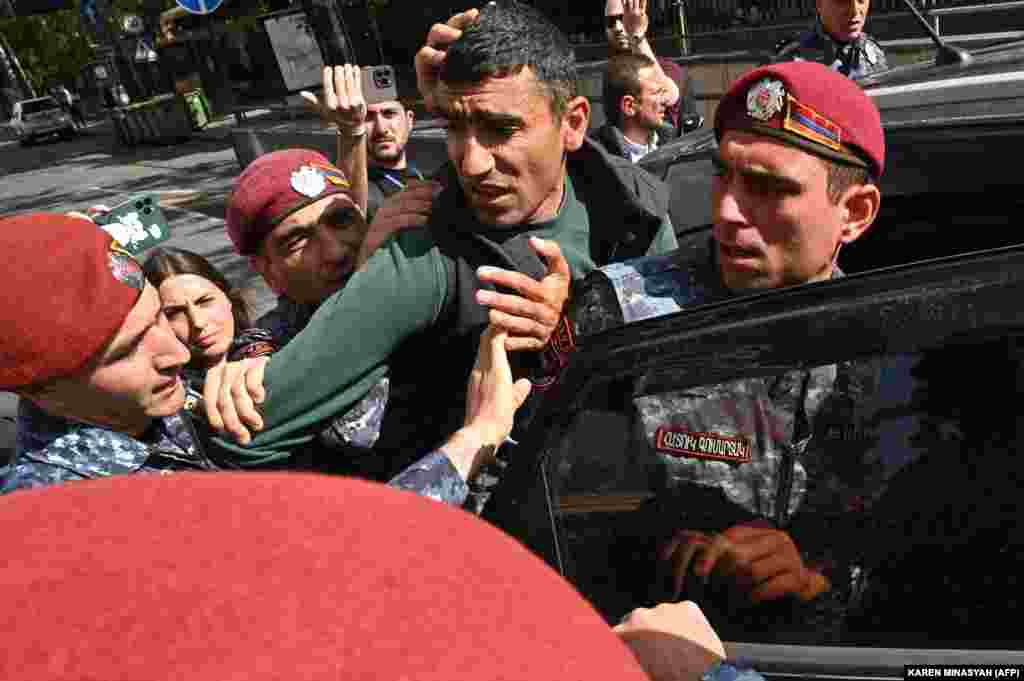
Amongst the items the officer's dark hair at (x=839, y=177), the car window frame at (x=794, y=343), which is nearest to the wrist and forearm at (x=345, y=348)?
the car window frame at (x=794, y=343)

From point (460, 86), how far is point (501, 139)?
142mm

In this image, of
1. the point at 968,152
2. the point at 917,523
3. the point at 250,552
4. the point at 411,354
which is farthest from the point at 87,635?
the point at 968,152

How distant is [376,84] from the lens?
2381 millimetres

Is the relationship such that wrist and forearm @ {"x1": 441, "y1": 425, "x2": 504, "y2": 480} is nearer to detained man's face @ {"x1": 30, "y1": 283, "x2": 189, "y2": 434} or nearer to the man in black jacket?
detained man's face @ {"x1": 30, "y1": 283, "x2": 189, "y2": 434}

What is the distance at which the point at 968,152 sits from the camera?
1969mm

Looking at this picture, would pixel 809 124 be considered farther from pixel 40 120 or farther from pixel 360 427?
pixel 40 120

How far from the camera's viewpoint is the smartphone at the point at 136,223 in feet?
6.62

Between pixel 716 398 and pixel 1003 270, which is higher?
pixel 1003 270

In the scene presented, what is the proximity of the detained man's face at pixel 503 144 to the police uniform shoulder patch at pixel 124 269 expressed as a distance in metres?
0.67

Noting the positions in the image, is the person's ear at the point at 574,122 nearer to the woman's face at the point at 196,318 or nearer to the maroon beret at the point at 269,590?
the woman's face at the point at 196,318

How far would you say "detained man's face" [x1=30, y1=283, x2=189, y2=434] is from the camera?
142cm

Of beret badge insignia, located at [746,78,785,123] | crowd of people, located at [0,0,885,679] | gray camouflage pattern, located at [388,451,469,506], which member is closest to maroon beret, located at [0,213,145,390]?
crowd of people, located at [0,0,885,679]

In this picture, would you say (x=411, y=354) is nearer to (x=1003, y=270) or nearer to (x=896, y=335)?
(x=896, y=335)

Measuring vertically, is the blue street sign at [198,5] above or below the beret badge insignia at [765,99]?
above
